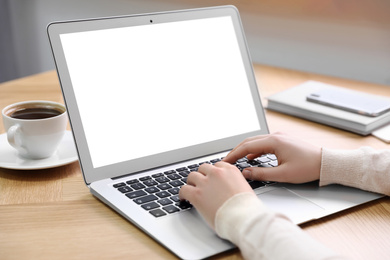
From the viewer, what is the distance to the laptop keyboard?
717 mm

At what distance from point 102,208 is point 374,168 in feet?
1.41

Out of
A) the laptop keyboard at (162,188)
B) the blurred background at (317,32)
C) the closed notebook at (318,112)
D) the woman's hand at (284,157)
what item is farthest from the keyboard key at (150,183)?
the blurred background at (317,32)

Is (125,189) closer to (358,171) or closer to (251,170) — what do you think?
(251,170)

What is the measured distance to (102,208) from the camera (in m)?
0.75

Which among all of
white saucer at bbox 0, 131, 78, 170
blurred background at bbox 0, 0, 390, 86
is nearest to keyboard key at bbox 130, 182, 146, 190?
white saucer at bbox 0, 131, 78, 170

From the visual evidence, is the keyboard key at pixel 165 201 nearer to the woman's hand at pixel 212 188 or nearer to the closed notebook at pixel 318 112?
the woman's hand at pixel 212 188

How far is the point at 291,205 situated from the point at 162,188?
19 cm

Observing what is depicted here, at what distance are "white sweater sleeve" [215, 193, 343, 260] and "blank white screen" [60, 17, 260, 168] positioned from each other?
249 mm

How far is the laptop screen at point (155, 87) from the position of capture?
32.1 inches

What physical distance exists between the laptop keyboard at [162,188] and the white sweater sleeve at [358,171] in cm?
9

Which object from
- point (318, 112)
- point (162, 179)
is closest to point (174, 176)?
point (162, 179)

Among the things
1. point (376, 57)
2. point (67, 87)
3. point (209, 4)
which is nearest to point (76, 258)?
point (67, 87)

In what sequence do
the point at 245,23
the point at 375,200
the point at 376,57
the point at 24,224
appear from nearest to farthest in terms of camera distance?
the point at 24,224 < the point at 375,200 < the point at 376,57 < the point at 245,23

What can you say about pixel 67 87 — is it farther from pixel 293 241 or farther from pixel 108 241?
→ pixel 293 241
